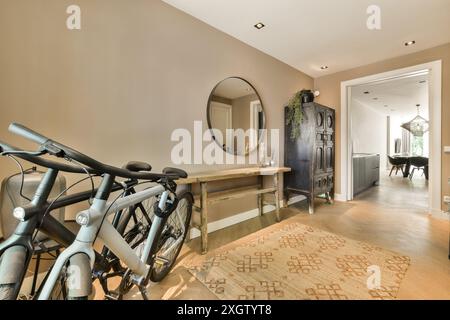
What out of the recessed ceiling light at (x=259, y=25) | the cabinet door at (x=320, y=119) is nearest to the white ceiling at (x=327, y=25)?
Result: the recessed ceiling light at (x=259, y=25)

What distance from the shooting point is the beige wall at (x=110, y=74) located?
1435 millimetres

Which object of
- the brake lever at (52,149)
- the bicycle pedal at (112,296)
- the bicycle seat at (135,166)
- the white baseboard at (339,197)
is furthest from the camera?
the white baseboard at (339,197)

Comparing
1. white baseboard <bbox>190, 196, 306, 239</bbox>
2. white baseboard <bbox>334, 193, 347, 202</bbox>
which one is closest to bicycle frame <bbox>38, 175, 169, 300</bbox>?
white baseboard <bbox>190, 196, 306, 239</bbox>

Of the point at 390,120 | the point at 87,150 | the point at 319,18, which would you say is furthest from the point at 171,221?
the point at 390,120

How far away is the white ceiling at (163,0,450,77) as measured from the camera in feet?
7.02

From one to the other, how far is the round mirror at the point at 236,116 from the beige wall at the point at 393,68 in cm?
177

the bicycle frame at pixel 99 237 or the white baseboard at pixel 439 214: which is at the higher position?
the bicycle frame at pixel 99 237

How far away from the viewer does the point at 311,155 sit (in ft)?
10.5

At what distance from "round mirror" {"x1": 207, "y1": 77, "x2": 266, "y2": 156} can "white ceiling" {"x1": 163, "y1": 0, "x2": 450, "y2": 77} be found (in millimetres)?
694

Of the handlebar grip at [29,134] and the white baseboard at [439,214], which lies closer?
the handlebar grip at [29,134]

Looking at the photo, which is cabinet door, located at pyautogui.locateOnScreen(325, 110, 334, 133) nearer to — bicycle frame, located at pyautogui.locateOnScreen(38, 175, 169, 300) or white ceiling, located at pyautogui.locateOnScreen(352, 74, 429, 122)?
white ceiling, located at pyautogui.locateOnScreen(352, 74, 429, 122)

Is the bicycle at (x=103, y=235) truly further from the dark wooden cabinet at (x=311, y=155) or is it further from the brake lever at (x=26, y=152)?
the dark wooden cabinet at (x=311, y=155)

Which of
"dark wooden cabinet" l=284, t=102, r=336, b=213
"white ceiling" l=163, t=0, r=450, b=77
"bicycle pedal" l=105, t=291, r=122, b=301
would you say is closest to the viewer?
"bicycle pedal" l=105, t=291, r=122, b=301

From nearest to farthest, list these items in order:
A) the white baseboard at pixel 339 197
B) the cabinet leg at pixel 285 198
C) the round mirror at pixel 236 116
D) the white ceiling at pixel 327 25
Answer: the white ceiling at pixel 327 25
the round mirror at pixel 236 116
the cabinet leg at pixel 285 198
the white baseboard at pixel 339 197
